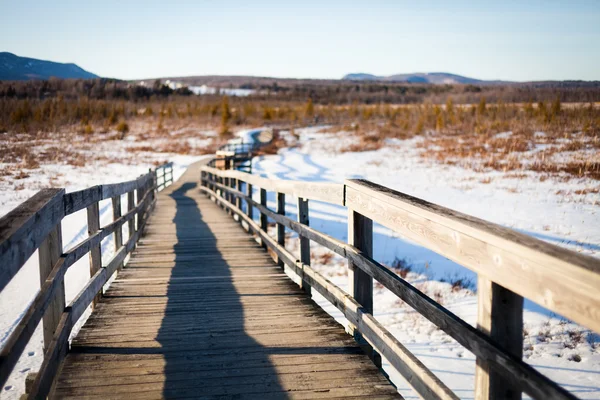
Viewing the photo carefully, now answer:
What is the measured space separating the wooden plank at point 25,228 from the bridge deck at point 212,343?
95cm

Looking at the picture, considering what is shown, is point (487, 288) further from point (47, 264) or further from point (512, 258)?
point (47, 264)

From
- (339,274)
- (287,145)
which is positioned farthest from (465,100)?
(339,274)

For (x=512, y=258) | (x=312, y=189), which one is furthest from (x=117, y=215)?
(x=512, y=258)

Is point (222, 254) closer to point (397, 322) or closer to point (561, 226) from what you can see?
point (397, 322)

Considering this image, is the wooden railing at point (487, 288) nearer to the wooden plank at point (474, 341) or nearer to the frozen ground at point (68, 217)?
the wooden plank at point (474, 341)

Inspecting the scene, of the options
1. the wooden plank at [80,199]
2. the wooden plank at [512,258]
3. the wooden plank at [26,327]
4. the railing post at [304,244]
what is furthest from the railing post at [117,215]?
the wooden plank at [512,258]

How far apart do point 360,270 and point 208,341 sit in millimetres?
1260

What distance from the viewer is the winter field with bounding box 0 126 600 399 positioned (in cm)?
539

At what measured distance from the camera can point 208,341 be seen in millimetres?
3580

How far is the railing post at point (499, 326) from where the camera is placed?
1801 mm

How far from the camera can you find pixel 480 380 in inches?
76.0

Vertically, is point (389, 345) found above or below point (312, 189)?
below

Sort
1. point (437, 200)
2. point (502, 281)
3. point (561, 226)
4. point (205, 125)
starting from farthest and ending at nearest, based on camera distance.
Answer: point (205, 125)
point (437, 200)
point (561, 226)
point (502, 281)

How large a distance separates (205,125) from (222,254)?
2294 inches
